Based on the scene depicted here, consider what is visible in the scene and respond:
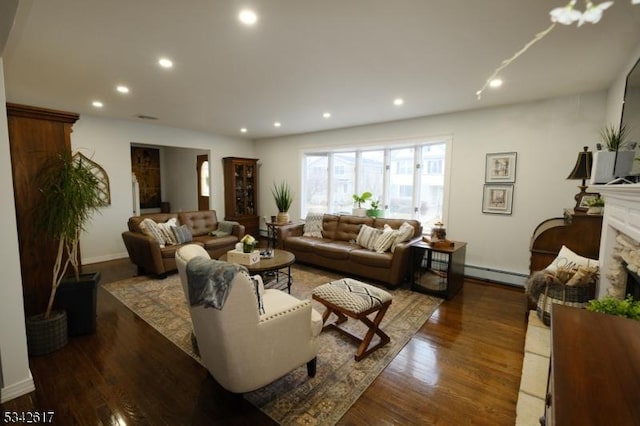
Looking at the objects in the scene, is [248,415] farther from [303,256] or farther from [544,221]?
[544,221]

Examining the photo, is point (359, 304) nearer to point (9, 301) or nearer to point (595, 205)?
point (9, 301)

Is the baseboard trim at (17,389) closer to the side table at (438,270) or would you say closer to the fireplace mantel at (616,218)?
the side table at (438,270)

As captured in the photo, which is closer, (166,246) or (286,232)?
(166,246)

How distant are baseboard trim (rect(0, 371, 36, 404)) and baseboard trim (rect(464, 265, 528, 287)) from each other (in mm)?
4756

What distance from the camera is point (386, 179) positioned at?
203 inches

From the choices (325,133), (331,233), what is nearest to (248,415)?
(331,233)

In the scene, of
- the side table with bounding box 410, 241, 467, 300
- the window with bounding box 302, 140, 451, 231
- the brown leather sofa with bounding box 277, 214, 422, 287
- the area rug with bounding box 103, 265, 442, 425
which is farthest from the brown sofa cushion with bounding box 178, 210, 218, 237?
the side table with bounding box 410, 241, 467, 300

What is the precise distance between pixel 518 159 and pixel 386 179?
2.00 meters

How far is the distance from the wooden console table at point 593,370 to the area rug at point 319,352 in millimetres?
1202

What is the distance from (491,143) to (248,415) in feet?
13.8

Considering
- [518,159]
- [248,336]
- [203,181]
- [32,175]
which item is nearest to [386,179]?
[518,159]

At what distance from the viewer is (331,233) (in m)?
4.93

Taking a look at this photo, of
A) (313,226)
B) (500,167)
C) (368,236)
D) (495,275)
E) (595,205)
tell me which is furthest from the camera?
(313,226)

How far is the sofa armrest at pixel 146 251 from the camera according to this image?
3837mm
